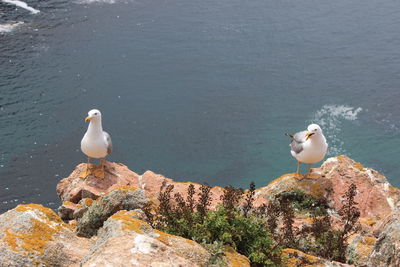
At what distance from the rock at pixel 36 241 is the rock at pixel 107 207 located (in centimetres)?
123

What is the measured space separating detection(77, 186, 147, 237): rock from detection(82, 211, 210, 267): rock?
285 centimetres

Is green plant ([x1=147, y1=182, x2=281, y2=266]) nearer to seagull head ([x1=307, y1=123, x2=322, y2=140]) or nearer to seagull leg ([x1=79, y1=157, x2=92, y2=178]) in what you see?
seagull leg ([x1=79, y1=157, x2=92, y2=178])

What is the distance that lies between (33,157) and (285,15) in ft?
98.5

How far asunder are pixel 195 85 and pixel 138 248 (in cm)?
3532

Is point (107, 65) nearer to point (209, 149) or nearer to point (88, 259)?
point (209, 149)

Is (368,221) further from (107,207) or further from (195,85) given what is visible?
(195,85)

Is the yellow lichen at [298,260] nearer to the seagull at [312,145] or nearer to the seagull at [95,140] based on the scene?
the seagull at [312,145]

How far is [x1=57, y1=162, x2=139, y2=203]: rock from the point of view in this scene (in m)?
15.0

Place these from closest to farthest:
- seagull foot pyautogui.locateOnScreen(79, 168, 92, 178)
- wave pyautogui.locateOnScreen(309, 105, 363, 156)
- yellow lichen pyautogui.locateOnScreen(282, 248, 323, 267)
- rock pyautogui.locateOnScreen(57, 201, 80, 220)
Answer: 1. yellow lichen pyautogui.locateOnScreen(282, 248, 323, 267)
2. rock pyautogui.locateOnScreen(57, 201, 80, 220)
3. seagull foot pyautogui.locateOnScreen(79, 168, 92, 178)
4. wave pyautogui.locateOnScreen(309, 105, 363, 156)

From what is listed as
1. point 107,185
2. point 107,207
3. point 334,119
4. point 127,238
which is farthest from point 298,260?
point 334,119

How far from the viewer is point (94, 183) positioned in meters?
15.6

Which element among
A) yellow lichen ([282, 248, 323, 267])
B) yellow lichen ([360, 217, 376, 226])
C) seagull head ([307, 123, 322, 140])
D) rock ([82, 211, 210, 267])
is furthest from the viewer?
seagull head ([307, 123, 322, 140])

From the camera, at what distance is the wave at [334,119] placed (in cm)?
3462

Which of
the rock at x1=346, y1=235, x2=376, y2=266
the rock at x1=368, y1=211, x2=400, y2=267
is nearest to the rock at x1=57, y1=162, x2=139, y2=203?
the rock at x1=346, y1=235, x2=376, y2=266
